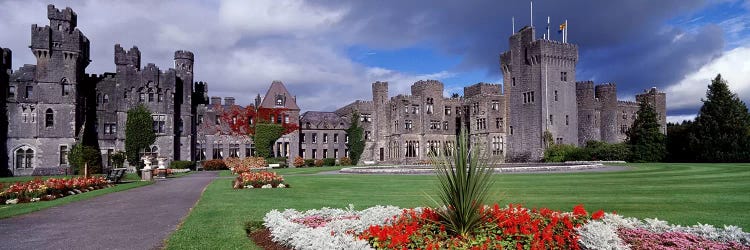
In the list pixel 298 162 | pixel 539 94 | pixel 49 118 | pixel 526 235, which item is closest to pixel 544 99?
pixel 539 94

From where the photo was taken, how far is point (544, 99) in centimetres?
6406

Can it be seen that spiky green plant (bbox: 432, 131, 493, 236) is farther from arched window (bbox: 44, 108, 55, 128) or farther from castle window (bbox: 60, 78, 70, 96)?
arched window (bbox: 44, 108, 55, 128)

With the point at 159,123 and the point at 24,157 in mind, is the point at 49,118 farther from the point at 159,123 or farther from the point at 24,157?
the point at 159,123

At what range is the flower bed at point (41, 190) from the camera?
66.7ft

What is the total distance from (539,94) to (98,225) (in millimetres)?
59714

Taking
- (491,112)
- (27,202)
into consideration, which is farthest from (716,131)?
(27,202)

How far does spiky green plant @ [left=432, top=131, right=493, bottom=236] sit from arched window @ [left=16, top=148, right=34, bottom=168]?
60440mm

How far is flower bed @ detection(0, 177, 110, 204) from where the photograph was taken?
2034 centimetres

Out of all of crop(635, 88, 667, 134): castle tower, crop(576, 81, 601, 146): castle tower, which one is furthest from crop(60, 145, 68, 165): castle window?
crop(635, 88, 667, 134): castle tower

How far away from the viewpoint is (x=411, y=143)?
228 ft

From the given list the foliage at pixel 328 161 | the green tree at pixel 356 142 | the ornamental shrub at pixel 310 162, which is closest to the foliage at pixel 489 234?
the ornamental shrub at pixel 310 162

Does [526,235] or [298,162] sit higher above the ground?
[526,235]

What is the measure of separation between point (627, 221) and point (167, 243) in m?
9.32

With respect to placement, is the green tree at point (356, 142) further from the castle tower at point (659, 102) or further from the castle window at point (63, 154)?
the castle tower at point (659, 102)
